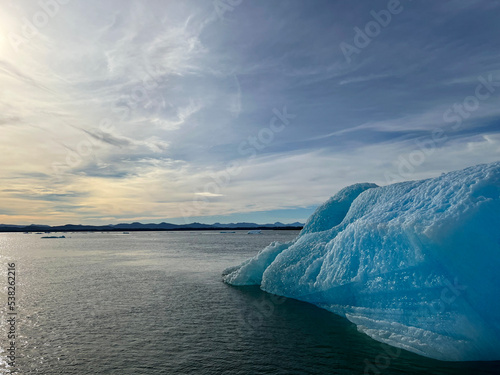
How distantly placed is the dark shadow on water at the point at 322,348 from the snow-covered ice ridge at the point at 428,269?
1.83 ft

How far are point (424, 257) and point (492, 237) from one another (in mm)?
2353

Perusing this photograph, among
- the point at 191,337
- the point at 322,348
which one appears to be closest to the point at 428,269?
the point at 322,348

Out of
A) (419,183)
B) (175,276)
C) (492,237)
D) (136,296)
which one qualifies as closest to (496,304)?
(492,237)

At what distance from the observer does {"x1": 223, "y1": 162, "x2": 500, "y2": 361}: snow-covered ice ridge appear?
10.8 metres

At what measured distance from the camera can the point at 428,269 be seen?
39.9ft

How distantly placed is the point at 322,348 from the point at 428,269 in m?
5.18

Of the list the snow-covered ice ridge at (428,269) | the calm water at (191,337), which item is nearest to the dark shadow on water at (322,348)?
the calm water at (191,337)

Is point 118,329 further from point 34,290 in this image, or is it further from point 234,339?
point 34,290

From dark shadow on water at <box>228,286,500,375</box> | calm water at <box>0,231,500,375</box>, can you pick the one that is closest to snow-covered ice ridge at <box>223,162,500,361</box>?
dark shadow on water at <box>228,286,500,375</box>

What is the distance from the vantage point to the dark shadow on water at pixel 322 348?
9961 mm

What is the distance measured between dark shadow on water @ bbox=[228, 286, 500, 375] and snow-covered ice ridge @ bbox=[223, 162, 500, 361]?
0.56 meters

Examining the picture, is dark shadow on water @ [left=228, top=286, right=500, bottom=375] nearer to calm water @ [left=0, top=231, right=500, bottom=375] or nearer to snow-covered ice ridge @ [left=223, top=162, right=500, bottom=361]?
calm water @ [left=0, top=231, right=500, bottom=375]

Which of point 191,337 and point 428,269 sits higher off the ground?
point 428,269

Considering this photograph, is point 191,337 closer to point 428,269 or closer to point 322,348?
point 322,348
